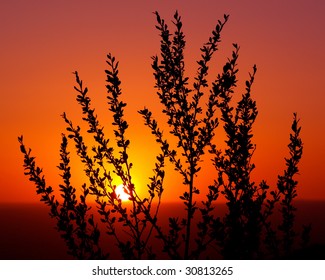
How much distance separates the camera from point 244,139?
11844 millimetres

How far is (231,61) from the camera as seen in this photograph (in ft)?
40.0

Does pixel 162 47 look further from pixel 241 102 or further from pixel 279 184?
pixel 279 184

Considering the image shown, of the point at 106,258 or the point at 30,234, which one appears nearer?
the point at 106,258

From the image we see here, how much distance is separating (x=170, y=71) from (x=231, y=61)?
50.5 inches

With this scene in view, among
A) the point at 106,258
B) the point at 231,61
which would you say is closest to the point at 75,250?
the point at 106,258

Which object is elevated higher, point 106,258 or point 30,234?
point 30,234

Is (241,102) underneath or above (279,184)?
above
